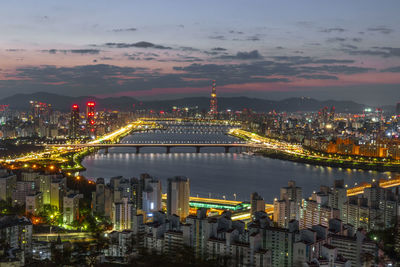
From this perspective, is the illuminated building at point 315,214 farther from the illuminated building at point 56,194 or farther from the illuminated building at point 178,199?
the illuminated building at point 56,194

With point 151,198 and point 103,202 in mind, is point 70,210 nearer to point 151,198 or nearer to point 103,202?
point 103,202

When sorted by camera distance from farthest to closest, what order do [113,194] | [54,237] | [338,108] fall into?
[338,108]
[113,194]
[54,237]

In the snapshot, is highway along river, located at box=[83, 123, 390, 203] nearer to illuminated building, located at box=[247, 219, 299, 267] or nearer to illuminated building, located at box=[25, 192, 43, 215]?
illuminated building, located at box=[25, 192, 43, 215]

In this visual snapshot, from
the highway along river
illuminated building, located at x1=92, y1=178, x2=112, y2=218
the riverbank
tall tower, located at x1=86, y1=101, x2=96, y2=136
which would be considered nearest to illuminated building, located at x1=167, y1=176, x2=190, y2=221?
illuminated building, located at x1=92, y1=178, x2=112, y2=218

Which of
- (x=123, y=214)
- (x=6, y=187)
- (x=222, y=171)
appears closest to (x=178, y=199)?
(x=123, y=214)

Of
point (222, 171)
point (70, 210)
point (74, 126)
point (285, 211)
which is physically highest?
point (74, 126)

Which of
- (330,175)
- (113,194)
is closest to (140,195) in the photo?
(113,194)

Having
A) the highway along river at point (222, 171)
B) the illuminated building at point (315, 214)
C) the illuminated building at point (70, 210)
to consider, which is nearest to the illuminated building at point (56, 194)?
the illuminated building at point (70, 210)

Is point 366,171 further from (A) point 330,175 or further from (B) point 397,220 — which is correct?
(B) point 397,220
